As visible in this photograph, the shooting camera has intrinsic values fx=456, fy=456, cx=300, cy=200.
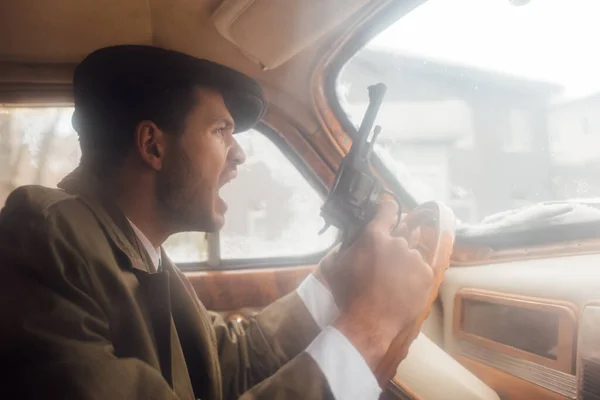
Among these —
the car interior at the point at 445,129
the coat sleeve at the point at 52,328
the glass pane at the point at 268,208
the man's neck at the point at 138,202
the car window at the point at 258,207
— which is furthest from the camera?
the glass pane at the point at 268,208

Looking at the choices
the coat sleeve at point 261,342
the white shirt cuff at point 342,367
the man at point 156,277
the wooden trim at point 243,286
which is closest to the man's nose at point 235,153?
the man at point 156,277

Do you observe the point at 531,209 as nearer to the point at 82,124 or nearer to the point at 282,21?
the point at 282,21

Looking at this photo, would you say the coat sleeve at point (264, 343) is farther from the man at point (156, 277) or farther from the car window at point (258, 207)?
the car window at point (258, 207)

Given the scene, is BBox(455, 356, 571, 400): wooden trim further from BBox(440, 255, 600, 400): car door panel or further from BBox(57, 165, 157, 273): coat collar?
BBox(57, 165, 157, 273): coat collar

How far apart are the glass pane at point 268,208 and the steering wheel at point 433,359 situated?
0.36 meters

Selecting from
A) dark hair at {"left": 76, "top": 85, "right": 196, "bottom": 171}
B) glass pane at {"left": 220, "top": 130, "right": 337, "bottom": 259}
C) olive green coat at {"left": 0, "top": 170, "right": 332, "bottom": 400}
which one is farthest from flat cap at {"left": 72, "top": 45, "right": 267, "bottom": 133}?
glass pane at {"left": 220, "top": 130, "right": 337, "bottom": 259}

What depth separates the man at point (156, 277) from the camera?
1.51 ft

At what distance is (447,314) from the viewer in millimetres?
1014

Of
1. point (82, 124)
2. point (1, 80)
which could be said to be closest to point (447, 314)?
point (82, 124)

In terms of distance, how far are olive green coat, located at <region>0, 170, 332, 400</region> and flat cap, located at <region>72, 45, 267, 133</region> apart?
0.11m

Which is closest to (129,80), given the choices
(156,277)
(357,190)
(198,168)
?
(198,168)

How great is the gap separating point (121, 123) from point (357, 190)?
0.40 meters

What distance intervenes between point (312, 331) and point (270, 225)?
379 millimetres

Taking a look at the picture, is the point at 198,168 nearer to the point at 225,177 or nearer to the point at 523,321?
the point at 225,177
